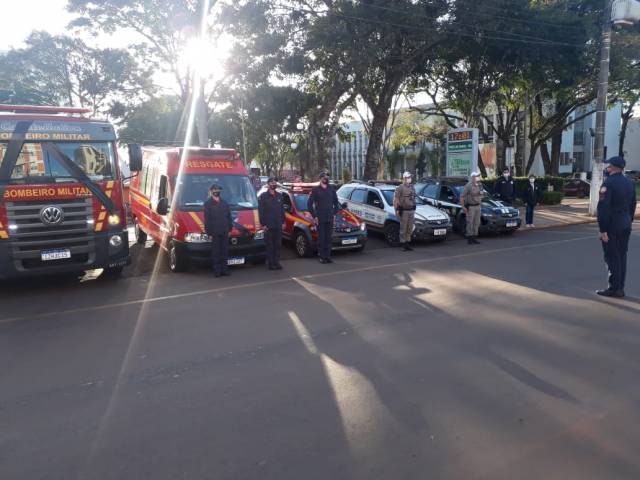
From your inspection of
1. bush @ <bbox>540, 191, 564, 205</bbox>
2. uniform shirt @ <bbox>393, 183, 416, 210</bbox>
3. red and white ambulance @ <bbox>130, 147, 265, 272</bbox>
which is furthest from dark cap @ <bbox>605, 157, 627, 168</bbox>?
bush @ <bbox>540, 191, 564, 205</bbox>

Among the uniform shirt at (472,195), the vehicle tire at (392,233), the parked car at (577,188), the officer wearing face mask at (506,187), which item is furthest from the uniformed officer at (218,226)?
the parked car at (577,188)

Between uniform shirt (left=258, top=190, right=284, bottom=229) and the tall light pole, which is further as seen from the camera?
the tall light pole

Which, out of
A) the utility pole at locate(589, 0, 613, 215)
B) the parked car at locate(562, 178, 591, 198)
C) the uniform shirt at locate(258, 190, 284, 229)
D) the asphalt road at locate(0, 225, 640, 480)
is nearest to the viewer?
the asphalt road at locate(0, 225, 640, 480)

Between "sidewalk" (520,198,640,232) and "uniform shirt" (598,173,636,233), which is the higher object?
"uniform shirt" (598,173,636,233)

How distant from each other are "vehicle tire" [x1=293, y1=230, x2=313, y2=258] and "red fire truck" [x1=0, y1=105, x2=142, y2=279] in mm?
4285

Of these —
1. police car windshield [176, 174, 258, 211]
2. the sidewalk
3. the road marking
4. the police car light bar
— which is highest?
the police car light bar

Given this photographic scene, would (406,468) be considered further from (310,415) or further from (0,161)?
(0,161)

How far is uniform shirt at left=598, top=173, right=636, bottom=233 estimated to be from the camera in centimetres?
705

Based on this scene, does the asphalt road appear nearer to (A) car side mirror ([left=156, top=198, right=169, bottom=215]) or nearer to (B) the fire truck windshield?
(B) the fire truck windshield

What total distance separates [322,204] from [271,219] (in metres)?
1.27

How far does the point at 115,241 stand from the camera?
340 inches

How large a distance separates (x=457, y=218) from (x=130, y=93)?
60.7 feet

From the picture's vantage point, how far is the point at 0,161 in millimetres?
→ 7688

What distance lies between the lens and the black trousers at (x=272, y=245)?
10320 mm
